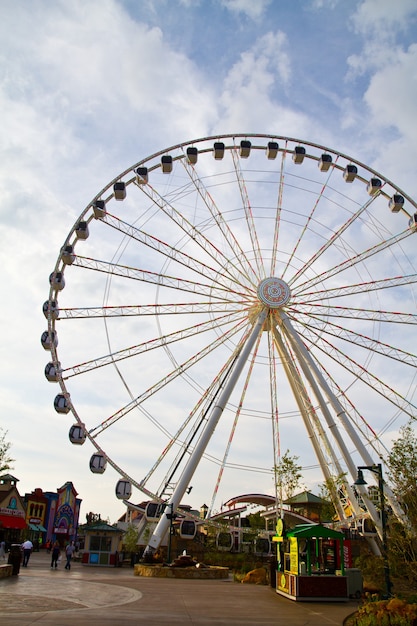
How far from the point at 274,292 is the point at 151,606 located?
16.7 m

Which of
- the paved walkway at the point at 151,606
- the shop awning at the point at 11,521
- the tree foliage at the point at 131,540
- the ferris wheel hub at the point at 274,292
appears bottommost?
the paved walkway at the point at 151,606

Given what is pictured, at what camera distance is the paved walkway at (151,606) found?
1137 centimetres

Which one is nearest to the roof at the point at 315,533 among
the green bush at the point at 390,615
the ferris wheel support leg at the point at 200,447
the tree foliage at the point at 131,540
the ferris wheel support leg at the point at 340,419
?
the green bush at the point at 390,615

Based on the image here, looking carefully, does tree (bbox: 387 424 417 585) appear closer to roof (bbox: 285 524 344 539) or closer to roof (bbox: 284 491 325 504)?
roof (bbox: 285 524 344 539)

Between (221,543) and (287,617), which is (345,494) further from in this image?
(287,617)

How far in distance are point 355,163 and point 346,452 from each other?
14181 millimetres

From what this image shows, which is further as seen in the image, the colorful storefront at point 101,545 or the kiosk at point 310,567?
the colorful storefront at point 101,545

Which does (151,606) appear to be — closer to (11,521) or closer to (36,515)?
(11,521)

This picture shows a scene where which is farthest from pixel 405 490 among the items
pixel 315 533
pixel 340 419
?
pixel 340 419

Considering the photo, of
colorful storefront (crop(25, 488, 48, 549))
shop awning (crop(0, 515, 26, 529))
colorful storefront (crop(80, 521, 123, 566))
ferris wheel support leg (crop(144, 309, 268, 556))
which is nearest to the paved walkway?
ferris wheel support leg (crop(144, 309, 268, 556))

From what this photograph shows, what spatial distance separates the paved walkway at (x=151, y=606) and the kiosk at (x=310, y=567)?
0.52m

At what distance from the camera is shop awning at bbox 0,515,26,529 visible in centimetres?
4295

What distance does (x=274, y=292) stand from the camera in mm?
27906

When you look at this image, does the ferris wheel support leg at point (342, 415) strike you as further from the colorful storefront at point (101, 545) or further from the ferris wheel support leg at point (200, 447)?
the colorful storefront at point (101, 545)
